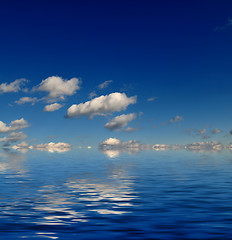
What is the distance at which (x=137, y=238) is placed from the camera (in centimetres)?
1520

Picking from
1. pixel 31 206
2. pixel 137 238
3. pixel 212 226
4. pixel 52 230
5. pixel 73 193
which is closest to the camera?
pixel 137 238

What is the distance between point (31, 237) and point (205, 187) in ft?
86.0

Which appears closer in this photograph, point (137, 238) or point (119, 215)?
point (137, 238)

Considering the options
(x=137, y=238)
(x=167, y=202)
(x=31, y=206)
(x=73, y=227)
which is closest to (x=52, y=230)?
(x=73, y=227)

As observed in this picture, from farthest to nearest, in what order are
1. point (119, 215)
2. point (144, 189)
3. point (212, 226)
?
point (144, 189), point (119, 215), point (212, 226)

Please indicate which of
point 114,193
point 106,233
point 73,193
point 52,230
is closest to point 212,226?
point 106,233

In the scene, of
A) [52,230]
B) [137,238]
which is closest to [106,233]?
[137,238]

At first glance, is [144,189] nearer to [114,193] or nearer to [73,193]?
[114,193]

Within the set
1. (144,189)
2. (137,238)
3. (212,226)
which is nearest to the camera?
(137,238)

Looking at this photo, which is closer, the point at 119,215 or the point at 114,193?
the point at 119,215

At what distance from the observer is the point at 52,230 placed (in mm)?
16547

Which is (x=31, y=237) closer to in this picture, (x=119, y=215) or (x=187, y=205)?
(x=119, y=215)

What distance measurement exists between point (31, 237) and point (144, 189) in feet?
66.1

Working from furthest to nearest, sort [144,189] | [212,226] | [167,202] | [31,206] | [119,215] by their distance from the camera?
[144,189] < [167,202] < [31,206] < [119,215] < [212,226]
